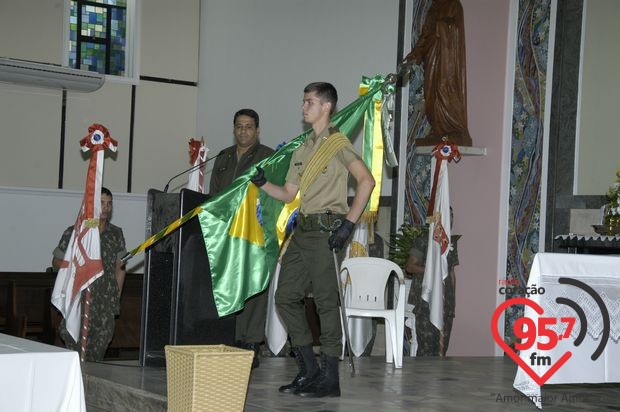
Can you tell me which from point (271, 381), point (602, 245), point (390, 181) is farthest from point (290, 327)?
point (390, 181)

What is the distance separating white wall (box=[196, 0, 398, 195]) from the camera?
1073 cm

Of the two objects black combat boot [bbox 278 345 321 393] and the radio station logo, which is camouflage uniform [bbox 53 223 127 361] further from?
the radio station logo

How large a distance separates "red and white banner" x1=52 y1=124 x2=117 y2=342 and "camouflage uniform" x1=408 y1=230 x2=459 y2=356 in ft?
9.32

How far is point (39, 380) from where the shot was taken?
2928 millimetres

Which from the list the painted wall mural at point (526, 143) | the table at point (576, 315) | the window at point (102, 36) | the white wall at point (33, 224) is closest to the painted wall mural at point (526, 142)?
the painted wall mural at point (526, 143)

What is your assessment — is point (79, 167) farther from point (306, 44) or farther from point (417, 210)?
point (417, 210)

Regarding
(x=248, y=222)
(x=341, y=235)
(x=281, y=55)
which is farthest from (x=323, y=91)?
(x=281, y=55)

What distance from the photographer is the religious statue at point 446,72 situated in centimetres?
922

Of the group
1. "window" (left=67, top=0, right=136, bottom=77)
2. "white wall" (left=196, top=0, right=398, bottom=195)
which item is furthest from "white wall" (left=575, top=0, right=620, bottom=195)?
"window" (left=67, top=0, right=136, bottom=77)

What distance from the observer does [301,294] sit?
17.4 feet

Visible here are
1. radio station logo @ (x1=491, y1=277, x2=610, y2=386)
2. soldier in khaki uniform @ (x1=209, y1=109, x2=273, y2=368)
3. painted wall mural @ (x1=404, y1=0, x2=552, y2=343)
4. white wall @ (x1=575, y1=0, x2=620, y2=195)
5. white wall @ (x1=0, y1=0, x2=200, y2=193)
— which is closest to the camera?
radio station logo @ (x1=491, y1=277, x2=610, y2=386)

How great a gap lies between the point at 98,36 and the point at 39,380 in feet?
40.0

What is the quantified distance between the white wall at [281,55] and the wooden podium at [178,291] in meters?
4.35

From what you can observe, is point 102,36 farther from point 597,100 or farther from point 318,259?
point 318,259
